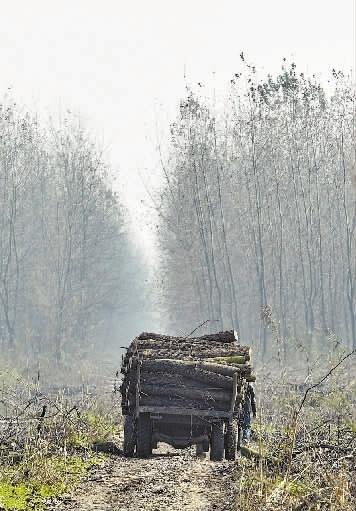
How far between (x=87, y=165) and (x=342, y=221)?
1550cm

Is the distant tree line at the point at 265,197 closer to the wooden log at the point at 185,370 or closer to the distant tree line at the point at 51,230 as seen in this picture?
the distant tree line at the point at 51,230

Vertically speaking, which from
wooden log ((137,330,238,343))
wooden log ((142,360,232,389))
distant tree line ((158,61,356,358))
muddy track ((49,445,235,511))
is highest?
distant tree line ((158,61,356,358))

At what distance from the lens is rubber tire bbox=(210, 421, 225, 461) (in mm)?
10867

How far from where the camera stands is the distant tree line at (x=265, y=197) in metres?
34.7

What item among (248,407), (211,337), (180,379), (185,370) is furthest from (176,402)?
(211,337)

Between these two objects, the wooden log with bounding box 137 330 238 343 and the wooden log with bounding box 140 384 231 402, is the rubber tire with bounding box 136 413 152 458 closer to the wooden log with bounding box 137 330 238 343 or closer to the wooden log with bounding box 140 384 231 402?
the wooden log with bounding box 140 384 231 402

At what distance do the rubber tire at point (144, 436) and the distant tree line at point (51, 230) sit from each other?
30.4m

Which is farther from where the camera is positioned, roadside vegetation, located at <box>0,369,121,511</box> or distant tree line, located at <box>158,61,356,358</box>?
distant tree line, located at <box>158,61,356,358</box>

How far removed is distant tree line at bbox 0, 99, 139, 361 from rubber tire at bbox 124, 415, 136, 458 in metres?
30.3

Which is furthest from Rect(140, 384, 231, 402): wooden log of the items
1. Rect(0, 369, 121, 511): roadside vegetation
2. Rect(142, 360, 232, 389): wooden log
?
Rect(0, 369, 121, 511): roadside vegetation

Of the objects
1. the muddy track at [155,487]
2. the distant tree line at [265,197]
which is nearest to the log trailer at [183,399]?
the muddy track at [155,487]

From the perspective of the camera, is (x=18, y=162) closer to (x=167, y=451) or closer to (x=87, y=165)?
(x=87, y=165)

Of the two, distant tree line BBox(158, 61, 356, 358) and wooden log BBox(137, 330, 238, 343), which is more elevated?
distant tree line BBox(158, 61, 356, 358)

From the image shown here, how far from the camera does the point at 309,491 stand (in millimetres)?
7570
